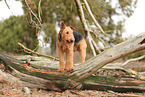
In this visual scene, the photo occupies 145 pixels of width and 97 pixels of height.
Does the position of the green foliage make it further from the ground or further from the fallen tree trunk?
the ground

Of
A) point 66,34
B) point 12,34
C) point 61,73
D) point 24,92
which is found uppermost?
point 12,34

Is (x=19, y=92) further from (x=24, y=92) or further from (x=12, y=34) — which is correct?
(x=12, y=34)

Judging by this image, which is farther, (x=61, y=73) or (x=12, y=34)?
(x=12, y=34)

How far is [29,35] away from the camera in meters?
9.64

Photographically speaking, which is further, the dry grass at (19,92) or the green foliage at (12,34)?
the green foliage at (12,34)

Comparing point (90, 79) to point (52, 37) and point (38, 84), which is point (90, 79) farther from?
point (52, 37)

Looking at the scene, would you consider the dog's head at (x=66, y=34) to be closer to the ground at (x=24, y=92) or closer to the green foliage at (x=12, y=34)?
the ground at (x=24, y=92)

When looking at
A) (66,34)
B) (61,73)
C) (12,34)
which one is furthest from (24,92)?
(12,34)

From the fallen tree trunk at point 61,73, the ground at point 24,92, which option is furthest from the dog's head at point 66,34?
the ground at point 24,92

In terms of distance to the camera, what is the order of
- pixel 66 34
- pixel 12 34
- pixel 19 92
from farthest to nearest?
pixel 12 34 → pixel 66 34 → pixel 19 92

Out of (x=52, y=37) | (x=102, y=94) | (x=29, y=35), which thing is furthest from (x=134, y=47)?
(x=29, y=35)

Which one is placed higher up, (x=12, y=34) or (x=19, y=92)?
(x=12, y=34)

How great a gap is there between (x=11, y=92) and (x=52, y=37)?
761 centimetres

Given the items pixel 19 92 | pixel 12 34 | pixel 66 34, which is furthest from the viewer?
pixel 12 34
